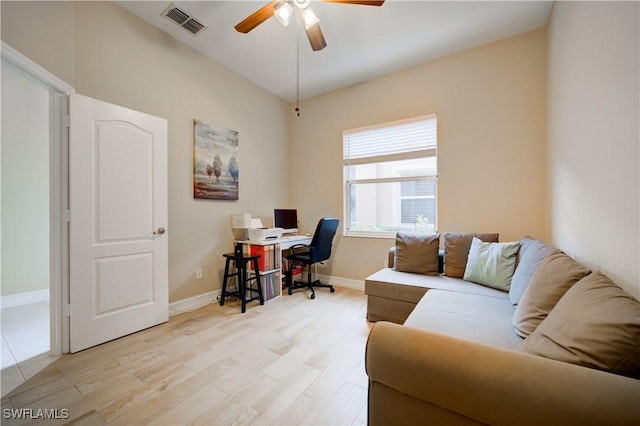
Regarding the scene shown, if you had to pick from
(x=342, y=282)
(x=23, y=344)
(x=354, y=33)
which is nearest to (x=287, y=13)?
(x=354, y=33)

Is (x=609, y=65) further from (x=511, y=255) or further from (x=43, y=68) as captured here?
(x=43, y=68)

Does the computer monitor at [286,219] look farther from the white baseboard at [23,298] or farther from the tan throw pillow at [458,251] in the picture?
the white baseboard at [23,298]

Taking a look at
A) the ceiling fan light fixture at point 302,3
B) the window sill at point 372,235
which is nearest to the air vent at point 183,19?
the ceiling fan light fixture at point 302,3

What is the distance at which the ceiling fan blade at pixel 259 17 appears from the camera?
75.4 inches

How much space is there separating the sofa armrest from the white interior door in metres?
2.34

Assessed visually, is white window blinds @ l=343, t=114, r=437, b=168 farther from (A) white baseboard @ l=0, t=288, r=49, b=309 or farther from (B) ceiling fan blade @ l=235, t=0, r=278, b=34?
(A) white baseboard @ l=0, t=288, r=49, b=309

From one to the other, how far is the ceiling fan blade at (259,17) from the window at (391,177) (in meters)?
2.01

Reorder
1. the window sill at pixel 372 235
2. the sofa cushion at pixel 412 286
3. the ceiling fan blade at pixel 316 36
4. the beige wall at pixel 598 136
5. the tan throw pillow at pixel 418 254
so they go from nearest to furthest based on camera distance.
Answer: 1. the beige wall at pixel 598 136
2. the ceiling fan blade at pixel 316 36
3. the sofa cushion at pixel 412 286
4. the tan throw pillow at pixel 418 254
5. the window sill at pixel 372 235

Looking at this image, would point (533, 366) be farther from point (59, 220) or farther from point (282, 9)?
point (59, 220)

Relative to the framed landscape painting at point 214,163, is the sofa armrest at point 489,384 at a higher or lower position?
lower

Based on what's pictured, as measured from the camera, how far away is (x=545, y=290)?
1.28 metres

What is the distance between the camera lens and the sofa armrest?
65 centimetres

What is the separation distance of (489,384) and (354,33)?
3075 mm

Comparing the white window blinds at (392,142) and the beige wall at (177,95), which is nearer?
the beige wall at (177,95)
